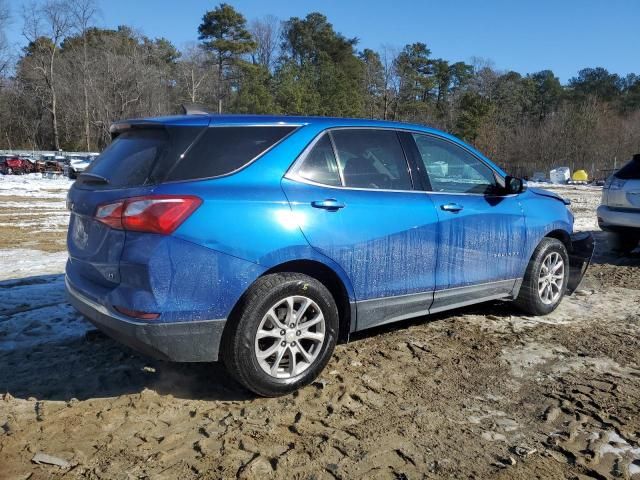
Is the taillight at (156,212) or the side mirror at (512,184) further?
the side mirror at (512,184)

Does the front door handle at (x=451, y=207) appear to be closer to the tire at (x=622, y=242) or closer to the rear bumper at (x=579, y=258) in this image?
the rear bumper at (x=579, y=258)

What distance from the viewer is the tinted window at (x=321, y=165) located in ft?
11.4

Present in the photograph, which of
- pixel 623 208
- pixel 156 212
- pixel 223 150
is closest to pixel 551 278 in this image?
pixel 623 208

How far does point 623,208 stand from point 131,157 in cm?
682

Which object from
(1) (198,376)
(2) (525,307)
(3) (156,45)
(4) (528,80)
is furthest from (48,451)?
(4) (528,80)

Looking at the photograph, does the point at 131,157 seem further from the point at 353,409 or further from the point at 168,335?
the point at 353,409

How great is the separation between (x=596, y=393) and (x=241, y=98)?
141 feet

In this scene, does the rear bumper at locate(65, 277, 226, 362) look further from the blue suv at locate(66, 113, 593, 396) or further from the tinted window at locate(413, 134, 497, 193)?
the tinted window at locate(413, 134, 497, 193)

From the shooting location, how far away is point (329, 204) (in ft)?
11.2

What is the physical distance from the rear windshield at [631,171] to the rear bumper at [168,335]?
673 cm

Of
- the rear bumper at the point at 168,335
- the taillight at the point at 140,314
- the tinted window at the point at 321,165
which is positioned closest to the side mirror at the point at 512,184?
the tinted window at the point at 321,165

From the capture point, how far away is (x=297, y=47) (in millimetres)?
65438

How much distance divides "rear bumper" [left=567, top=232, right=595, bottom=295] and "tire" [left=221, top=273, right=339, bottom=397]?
327 centimetres

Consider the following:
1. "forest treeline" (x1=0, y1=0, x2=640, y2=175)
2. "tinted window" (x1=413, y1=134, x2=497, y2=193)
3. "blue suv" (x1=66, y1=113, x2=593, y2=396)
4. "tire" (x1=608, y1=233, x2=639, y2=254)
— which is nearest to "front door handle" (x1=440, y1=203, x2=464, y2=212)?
"blue suv" (x1=66, y1=113, x2=593, y2=396)
